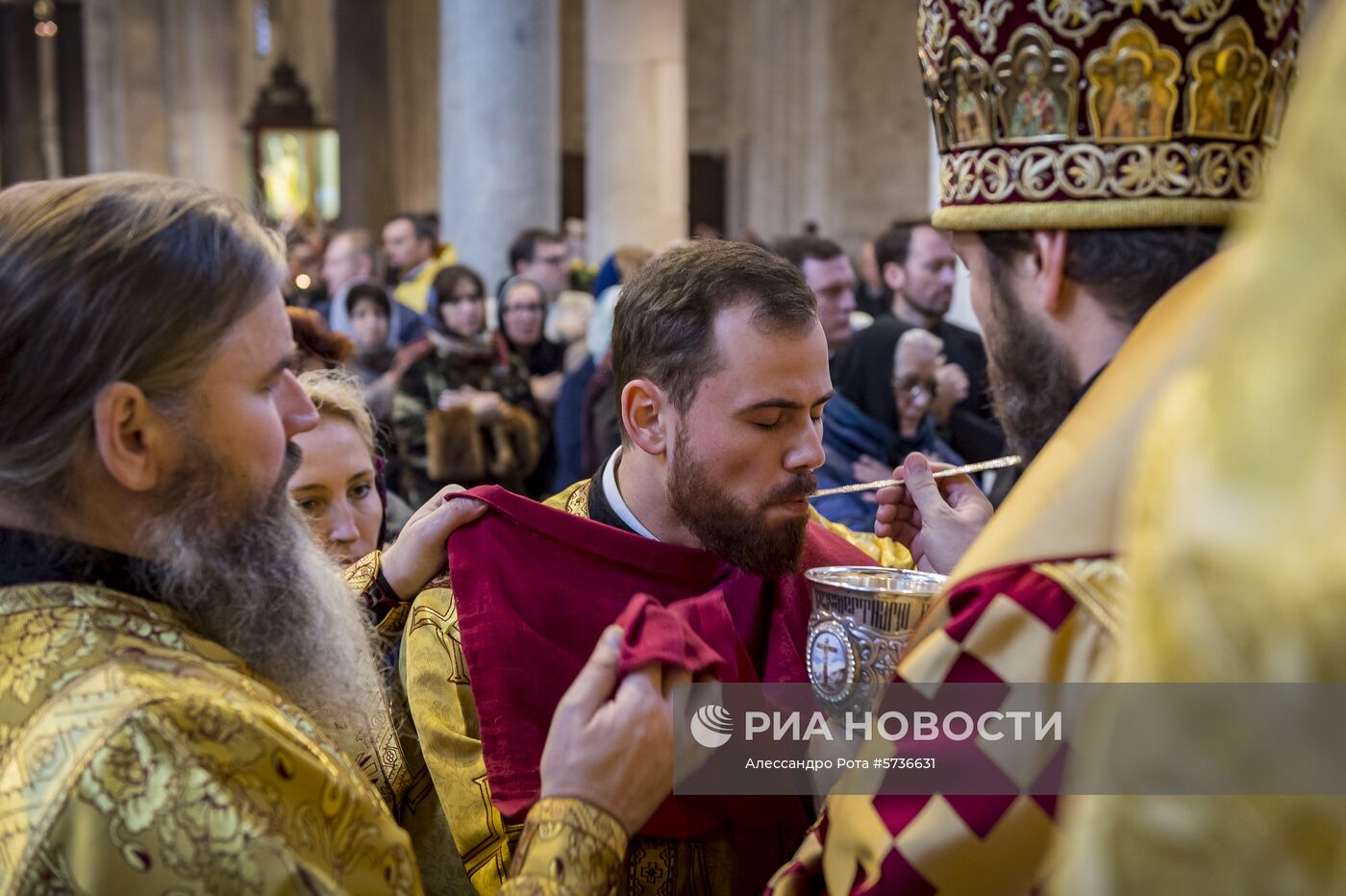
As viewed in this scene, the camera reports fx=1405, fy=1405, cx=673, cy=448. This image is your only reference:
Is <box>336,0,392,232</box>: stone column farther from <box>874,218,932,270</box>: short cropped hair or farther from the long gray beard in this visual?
the long gray beard

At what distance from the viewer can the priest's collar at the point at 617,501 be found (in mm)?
2314

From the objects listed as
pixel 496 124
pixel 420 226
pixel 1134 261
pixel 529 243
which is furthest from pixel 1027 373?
pixel 420 226

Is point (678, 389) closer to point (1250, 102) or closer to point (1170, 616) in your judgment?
point (1250, 102)

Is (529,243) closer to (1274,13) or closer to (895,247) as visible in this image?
(895,247)

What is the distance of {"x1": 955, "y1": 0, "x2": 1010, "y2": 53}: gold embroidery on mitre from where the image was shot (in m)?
1.81

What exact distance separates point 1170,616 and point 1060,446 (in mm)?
729

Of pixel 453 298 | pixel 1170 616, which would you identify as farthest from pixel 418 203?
pixel 1170 616

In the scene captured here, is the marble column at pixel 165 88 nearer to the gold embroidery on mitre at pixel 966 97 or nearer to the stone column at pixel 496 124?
the stone column at pixel 496 124

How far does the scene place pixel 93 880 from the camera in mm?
1282

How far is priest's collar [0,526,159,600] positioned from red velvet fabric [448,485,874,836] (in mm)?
681

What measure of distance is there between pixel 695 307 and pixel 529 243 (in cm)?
642

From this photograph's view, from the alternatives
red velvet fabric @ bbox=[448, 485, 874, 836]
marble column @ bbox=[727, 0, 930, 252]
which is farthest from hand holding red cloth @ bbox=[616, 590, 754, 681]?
marble column @ bbox=[727, 0, 930, 252]

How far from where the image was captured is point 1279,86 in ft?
5.93

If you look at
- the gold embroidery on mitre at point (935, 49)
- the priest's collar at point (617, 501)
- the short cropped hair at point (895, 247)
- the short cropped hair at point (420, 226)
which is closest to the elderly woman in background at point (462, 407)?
the short cropped hair at point (895, 247)
